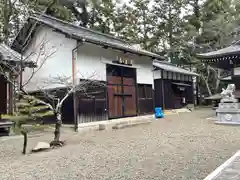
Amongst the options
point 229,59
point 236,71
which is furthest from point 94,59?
point 236,71

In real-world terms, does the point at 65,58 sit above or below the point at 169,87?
above

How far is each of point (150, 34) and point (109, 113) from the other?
52.5 feet

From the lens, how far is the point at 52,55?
37.2ft

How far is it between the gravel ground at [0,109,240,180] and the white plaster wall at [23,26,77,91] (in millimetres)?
4157

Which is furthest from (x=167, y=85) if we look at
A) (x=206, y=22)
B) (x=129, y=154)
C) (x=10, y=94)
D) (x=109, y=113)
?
(x=129, y=154)

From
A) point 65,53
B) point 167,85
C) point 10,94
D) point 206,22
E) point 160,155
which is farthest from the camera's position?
point 206,22

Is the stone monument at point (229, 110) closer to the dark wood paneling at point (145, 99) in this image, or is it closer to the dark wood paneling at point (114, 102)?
the dark wood paneling at point (145, 99)

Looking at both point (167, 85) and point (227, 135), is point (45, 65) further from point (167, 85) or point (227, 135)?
point (167, 85)

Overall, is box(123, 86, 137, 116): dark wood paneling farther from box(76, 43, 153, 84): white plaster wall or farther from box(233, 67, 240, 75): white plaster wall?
box(233, 67, 240, 75): white plaster wall

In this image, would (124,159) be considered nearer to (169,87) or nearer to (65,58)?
(65,58)

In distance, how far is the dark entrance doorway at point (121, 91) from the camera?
12.1 m

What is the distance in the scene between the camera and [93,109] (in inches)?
438

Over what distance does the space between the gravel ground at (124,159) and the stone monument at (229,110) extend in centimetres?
363

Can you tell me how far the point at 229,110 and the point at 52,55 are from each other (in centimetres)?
891
